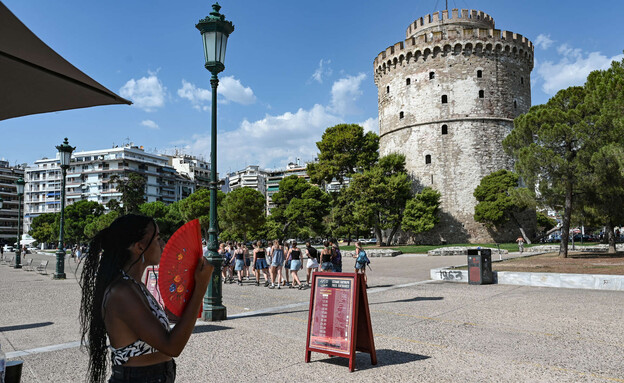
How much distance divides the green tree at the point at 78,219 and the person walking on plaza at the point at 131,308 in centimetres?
7955

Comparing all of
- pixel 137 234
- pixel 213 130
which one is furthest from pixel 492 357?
pixel 213 130

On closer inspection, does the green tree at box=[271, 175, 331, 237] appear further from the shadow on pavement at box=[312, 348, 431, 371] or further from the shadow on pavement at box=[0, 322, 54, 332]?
the shadow on pavement at box=[312, 348, 431, 371]

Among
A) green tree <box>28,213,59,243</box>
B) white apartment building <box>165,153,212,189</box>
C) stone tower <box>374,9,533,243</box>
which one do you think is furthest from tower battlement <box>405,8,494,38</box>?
white apartment building <box>165,153,212,189</box>

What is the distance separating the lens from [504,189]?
4122 centimetres

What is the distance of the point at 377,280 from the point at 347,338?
436 inches

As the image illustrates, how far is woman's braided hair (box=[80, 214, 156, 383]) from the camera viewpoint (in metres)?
2.34

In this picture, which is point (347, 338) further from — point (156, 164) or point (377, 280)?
point (156, 164)

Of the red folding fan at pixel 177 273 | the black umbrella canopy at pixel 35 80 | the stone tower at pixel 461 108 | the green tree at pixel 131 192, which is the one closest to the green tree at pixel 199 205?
the green tree at pixel 131 192

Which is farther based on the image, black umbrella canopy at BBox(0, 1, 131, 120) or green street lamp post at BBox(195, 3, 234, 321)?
green street lamp post at BBox(195, 3, 234, 321)

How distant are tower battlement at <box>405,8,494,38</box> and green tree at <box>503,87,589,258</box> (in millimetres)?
25078

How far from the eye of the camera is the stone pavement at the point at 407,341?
17.6 ft

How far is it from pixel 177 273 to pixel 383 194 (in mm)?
40388

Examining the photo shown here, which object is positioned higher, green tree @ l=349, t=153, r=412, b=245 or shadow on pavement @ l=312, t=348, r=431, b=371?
green tree @ l=349, t=153, r=412, b=245

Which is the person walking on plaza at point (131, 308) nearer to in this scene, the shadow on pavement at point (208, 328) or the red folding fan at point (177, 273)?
the red folding fan at point (177, 273)
